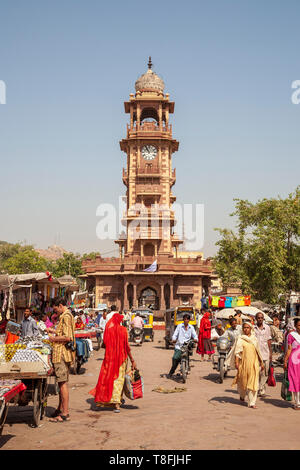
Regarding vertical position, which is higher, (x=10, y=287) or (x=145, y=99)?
(x=145, y=99)

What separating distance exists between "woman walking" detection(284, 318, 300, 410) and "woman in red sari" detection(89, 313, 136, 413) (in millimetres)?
2834

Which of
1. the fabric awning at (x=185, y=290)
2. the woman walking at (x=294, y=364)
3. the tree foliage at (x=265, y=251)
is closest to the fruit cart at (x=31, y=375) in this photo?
the woman walking at (x=294, y=364)

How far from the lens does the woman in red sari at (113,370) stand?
783cm

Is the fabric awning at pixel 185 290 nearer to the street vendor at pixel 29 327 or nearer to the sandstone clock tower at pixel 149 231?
the sandstone clock tower at pixel 149 231

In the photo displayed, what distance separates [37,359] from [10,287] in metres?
8.80

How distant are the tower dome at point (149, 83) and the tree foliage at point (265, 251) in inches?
711

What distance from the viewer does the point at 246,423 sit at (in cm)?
708

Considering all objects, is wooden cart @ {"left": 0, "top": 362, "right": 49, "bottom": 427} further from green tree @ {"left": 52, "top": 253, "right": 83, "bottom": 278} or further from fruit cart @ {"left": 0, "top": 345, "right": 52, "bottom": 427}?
green tree @ {"left": 52, "top": 253, "right": 83, "bottom": 278}

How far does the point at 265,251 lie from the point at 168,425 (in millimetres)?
26837

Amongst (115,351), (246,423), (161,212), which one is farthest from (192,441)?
(161,212)

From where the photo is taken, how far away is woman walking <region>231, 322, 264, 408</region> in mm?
8434

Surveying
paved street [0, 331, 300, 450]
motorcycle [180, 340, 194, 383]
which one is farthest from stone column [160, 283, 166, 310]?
paved street [0, 331, 300, 450]

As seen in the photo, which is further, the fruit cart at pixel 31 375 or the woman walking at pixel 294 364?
the woman walking at pixel 294 364

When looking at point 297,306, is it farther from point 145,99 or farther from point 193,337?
point 145,99
